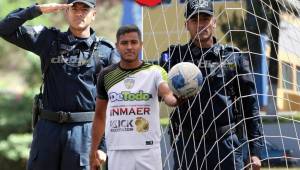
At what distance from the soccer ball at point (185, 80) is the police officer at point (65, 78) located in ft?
2.86

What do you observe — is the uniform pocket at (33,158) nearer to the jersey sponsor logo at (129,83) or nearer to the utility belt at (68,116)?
the utility belt at (68,116)

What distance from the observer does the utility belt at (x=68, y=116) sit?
4.59m

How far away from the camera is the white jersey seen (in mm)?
4062

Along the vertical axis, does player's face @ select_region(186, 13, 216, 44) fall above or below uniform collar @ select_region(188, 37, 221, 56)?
above

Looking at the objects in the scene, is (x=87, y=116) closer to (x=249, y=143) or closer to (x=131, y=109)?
(x=131, y=109)

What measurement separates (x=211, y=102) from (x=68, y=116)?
0.91m

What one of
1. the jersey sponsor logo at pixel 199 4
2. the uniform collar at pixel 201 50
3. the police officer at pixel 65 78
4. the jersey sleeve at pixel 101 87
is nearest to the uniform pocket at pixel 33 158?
the police officer at pixel 65 78

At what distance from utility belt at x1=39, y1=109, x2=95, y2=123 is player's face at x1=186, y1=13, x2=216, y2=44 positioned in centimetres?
83

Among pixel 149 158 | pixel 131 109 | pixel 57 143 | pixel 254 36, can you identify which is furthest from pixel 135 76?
pixel 254 36

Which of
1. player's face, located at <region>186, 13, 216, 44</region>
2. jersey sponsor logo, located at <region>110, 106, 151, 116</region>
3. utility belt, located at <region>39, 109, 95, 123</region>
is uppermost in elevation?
player's face, located at <region>186, 13, 216, 44</region>

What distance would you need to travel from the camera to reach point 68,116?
4.59 meters

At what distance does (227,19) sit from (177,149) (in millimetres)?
1919

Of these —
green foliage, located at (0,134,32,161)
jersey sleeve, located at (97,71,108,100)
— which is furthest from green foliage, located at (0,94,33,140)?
jersey sleeve, located at (97,71,108,100)

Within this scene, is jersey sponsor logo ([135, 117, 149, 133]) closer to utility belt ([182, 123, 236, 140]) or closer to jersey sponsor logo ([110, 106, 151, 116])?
jersey sponsor logo ([110, 106, 151, 116])
